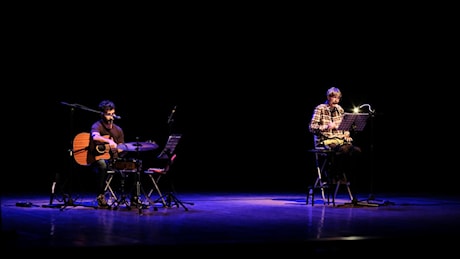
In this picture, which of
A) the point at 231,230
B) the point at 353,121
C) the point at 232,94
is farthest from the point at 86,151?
the point at 232,94

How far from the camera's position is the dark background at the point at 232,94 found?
10414 mm

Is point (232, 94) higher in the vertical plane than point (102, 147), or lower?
higher

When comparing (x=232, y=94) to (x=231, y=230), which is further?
(x=232, y=94)

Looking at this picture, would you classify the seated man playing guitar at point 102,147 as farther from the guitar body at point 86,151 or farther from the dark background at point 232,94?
the dark background at point 232,94

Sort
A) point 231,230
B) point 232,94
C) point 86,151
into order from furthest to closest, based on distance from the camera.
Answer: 1. point 232,94
2. point 86,151
3. point 231,230

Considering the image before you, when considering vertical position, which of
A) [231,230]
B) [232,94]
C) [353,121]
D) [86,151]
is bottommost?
[231,230]

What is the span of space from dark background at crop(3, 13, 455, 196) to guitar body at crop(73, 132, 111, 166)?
1.65 m

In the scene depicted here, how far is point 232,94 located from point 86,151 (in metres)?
4.03

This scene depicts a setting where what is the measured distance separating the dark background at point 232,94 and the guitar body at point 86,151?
5.42ft

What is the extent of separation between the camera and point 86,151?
26.9 feet

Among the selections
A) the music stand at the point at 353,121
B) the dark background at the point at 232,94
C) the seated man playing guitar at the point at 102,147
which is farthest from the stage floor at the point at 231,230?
the dark background at the point at 232,94

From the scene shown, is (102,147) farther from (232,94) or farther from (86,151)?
(232,94)

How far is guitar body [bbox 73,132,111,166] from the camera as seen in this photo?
816 centimetres

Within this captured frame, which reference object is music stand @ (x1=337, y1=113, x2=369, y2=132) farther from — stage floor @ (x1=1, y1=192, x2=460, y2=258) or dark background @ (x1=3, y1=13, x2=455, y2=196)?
dark background @ (x1=3, y1=13, x2=455, y2=196)
